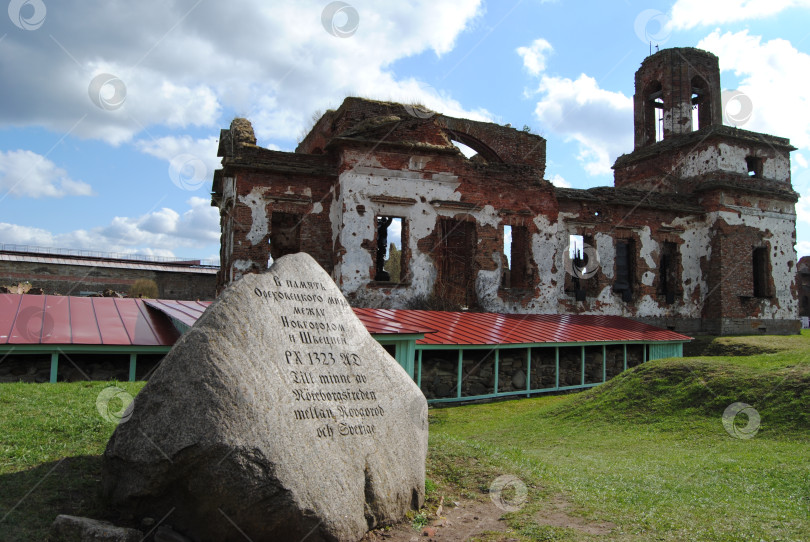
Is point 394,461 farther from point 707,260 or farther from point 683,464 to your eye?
point 707,260

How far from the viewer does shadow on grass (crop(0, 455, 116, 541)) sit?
3.71 metres

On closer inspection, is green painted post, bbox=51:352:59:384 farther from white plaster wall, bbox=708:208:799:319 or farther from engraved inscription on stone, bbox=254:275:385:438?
white plaster wall, bbox=708:208:799:319

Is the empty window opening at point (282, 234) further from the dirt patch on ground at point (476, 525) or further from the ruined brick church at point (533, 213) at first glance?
the dirt patch on ground at point (476, 525)

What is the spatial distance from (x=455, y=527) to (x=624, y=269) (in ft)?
61.8

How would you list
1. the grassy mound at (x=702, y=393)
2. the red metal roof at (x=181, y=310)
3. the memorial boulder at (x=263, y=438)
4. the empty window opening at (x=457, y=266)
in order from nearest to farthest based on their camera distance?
the memorial boulder at (x=263, y=438), the grassy mound at (x=702, y=393), the red metal roof at (x=181, y=310), the empty window opening at (x=457, y=266)

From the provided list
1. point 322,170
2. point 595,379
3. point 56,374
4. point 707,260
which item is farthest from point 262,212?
point 707,260

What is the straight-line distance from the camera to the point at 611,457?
7637 millimetres

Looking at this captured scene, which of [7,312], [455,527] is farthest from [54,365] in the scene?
[455,527]

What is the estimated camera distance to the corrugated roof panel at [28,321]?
898 centimetres

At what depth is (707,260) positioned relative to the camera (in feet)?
70.6

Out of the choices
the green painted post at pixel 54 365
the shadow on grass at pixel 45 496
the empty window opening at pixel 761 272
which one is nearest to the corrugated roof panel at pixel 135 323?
the green painted post at pixel 54 365

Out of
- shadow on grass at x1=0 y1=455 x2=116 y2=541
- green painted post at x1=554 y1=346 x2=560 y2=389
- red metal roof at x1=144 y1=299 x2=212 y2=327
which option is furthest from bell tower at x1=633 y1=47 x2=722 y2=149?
shadow on grass at x1=0 y1=455 x2=116 y2=541

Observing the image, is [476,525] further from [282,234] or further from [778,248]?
[778,248]

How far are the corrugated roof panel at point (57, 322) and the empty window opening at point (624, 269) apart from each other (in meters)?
16.1
